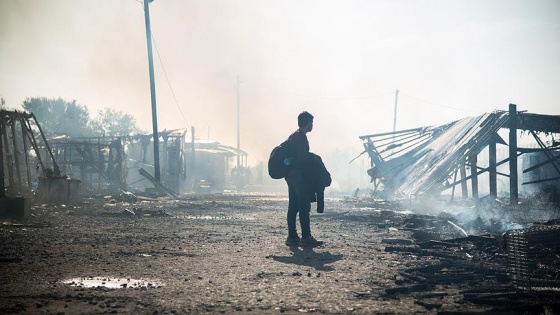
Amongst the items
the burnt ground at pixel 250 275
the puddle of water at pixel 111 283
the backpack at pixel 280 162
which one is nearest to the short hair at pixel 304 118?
the backpack at pixel 280 162

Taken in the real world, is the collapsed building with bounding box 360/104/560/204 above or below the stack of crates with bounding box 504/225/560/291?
above

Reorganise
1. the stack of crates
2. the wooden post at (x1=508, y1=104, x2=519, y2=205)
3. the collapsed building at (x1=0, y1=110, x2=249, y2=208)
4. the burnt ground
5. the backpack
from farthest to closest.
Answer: the collapsed building at (x1=0, y1=110, x2=249, y2=208)
the wooden post at (x1=508, y1=104, x2=519, y2=205)
the backpack
the stack of crates
the burnt ground

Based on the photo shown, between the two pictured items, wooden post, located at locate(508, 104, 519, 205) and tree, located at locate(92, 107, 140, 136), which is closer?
wooden post, located at locate(508, 104, 519, 205)

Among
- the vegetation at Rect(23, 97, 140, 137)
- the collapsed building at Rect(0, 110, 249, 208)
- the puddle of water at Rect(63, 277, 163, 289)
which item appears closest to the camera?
the puddle of water at Rect(63, 277, 163, 289)

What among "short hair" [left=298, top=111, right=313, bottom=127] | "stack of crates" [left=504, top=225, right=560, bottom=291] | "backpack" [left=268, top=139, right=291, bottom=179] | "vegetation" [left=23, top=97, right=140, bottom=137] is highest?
"vegetation" [left=23, top=97, right=140, bottom=137]

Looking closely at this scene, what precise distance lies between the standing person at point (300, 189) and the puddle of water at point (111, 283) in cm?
348

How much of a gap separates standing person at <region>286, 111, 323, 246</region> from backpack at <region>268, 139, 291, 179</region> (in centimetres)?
9

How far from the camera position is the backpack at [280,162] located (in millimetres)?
8265

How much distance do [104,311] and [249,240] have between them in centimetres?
487

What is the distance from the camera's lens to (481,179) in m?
51.2

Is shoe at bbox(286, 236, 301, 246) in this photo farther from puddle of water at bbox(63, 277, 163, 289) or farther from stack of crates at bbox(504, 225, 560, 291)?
puddle of water at bbox(63, 277, 163, 289)

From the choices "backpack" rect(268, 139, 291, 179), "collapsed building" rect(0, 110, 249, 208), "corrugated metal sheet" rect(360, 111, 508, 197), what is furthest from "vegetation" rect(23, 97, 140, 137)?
"backpack" rect(268, 139, 291, 179)

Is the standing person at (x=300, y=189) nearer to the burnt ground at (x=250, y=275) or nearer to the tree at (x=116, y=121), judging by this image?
the burnt ground at (x=250, y=275)

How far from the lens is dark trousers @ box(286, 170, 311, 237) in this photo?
801cm
